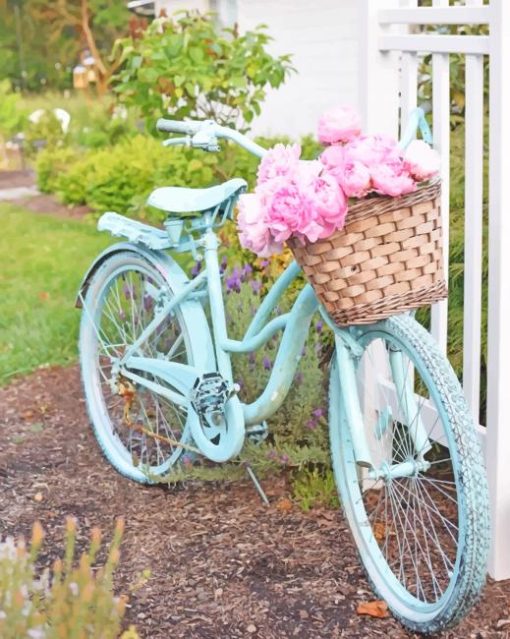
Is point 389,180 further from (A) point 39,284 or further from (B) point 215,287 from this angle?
(A) point 39,284

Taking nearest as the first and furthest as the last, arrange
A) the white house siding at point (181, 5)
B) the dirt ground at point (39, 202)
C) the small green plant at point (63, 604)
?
the small green plant at point (63, 604)
the dirt ground at point (39, 202)
the white house siding at point (181, 5)

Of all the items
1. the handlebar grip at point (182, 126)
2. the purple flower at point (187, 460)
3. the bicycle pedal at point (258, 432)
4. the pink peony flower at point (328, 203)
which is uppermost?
the handlebar grip at point (182, 126)

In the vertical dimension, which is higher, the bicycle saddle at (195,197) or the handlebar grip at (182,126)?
the handlebar grip at (182,126)

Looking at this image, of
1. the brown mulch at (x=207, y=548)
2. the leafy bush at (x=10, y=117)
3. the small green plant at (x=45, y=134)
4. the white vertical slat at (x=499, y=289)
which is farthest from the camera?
the leafy bush at (x=10, y=117)

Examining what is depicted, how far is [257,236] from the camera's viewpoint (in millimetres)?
3117

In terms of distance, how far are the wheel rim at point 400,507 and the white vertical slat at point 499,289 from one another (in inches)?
5.4

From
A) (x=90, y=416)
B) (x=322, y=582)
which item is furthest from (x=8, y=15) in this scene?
(x=322, y=582)

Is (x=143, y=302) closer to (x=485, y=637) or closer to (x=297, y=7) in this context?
(x=485, y=637)

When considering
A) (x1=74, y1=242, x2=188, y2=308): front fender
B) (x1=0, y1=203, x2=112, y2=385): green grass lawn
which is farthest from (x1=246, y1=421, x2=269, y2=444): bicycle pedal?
(x1=0, y1=203, x2=112, y2=385): green grass lawn

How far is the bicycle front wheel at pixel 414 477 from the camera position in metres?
3.03

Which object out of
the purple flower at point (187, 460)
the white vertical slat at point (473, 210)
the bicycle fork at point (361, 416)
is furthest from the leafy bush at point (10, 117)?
the bicycle fork at point (361, 416)

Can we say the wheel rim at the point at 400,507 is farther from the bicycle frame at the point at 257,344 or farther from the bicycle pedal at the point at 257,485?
the bicycle pedal at the point at 257,485

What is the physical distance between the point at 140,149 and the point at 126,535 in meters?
6.74

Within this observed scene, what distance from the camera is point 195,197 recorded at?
13.3ft
